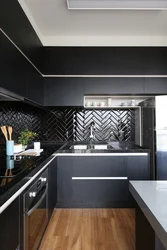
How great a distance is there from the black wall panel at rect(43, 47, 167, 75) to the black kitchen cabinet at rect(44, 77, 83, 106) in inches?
4.6

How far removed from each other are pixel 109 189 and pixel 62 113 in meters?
1.44

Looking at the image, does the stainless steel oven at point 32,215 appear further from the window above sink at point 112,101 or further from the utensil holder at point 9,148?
the window above sink at point 112,101

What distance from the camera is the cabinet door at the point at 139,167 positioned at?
2498 millimetres

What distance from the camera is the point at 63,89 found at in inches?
→ 113

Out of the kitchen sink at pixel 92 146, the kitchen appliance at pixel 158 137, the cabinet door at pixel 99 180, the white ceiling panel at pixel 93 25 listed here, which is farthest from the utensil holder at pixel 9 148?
the kitchen appliance at pixel 158 137

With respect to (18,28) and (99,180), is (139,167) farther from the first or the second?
(18,28)

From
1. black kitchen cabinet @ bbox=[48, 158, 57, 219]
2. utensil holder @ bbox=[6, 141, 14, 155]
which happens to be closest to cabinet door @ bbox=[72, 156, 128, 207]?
black kitchen cabinet @ bbox=[48, 158, 57, 219]

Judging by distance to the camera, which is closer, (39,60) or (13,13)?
(13,13)

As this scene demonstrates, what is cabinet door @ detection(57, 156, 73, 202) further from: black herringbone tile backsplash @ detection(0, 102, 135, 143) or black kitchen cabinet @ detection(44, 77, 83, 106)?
black kitchen cabinet @ detection(44, 77, 83, 106)

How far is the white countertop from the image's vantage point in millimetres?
689

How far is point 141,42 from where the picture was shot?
10.00 feet

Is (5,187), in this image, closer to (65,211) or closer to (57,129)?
(65,211)

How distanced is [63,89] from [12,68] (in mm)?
1322

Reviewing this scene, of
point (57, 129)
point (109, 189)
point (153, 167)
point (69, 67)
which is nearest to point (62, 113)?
point (57, 129)
